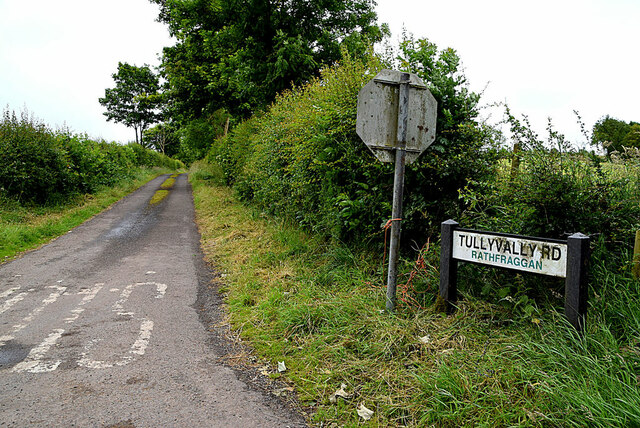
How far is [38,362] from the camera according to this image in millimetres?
4004

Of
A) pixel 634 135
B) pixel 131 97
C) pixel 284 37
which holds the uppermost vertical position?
pixel 131 97

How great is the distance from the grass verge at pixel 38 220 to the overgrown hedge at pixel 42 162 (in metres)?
0.56

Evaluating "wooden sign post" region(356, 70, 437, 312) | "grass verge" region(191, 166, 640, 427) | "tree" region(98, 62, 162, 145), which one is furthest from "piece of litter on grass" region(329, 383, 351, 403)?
"tree" region(98, 62, 162, 145)

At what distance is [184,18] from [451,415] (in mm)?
23084

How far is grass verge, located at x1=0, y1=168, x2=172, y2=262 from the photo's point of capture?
9.40 metres

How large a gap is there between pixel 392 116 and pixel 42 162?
14016mm

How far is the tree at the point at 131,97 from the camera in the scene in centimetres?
5719

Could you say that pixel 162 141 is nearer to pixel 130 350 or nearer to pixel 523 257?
pixel 130 350

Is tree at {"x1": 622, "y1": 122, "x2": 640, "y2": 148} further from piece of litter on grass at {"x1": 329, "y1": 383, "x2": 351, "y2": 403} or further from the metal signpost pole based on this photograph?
piece of litter on grass at {"x1": 329, "y1": 383, "x2": 351, "y2": 403}

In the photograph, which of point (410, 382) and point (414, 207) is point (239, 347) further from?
point (414, 207)

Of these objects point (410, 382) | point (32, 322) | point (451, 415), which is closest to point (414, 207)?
point (410, 382)

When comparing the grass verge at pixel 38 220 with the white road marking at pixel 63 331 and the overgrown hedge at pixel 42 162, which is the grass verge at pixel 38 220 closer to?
the overgrown hedge at pixel 42 162

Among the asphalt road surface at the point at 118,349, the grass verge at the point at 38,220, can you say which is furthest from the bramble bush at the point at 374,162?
the grass verge at the point at 38,220

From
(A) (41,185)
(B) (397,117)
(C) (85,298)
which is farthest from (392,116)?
(A) (41,185)
